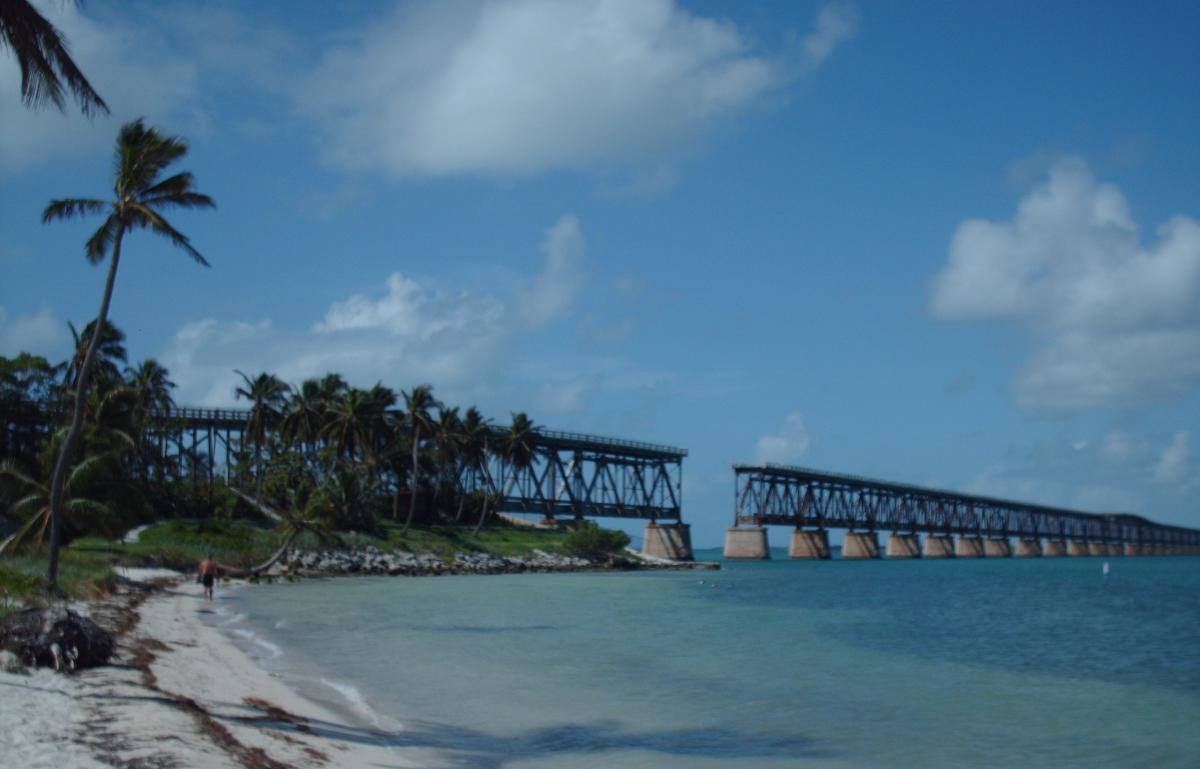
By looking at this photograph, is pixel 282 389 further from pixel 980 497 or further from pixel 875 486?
pixel 980 497

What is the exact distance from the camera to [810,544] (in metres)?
154

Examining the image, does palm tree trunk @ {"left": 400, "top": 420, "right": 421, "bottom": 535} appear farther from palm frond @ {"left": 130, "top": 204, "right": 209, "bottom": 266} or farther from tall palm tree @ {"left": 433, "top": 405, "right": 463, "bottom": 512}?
palm frond @ {"left": 130, "top": 204, "right": 209, "bottom": 266}

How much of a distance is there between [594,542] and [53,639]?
265ft

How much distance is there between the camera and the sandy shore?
10367 mm

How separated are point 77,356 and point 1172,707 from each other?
181 ft

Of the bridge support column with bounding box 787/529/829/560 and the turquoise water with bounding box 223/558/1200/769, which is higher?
the turquoise water with bounding box 223/558/1200/769

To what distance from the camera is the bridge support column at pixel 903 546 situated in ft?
594

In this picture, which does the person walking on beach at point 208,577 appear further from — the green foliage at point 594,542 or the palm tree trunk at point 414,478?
the green foliage at point 594,542

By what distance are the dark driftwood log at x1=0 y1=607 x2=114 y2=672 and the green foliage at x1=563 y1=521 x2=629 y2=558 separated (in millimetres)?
76860

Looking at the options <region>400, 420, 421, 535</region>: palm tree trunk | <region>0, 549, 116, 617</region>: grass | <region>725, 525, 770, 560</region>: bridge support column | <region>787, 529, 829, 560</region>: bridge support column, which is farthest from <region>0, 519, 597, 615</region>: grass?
<region>787, 529, 829, 560</region>: bridge support column

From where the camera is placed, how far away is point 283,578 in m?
57.4

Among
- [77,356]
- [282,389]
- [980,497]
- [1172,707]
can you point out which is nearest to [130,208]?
[1172,707]

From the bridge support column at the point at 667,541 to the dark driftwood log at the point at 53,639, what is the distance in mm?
105292

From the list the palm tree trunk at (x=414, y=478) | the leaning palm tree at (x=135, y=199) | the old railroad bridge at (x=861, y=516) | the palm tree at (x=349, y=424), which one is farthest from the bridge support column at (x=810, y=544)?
the leaning palm tree at (x=135, y=199)
